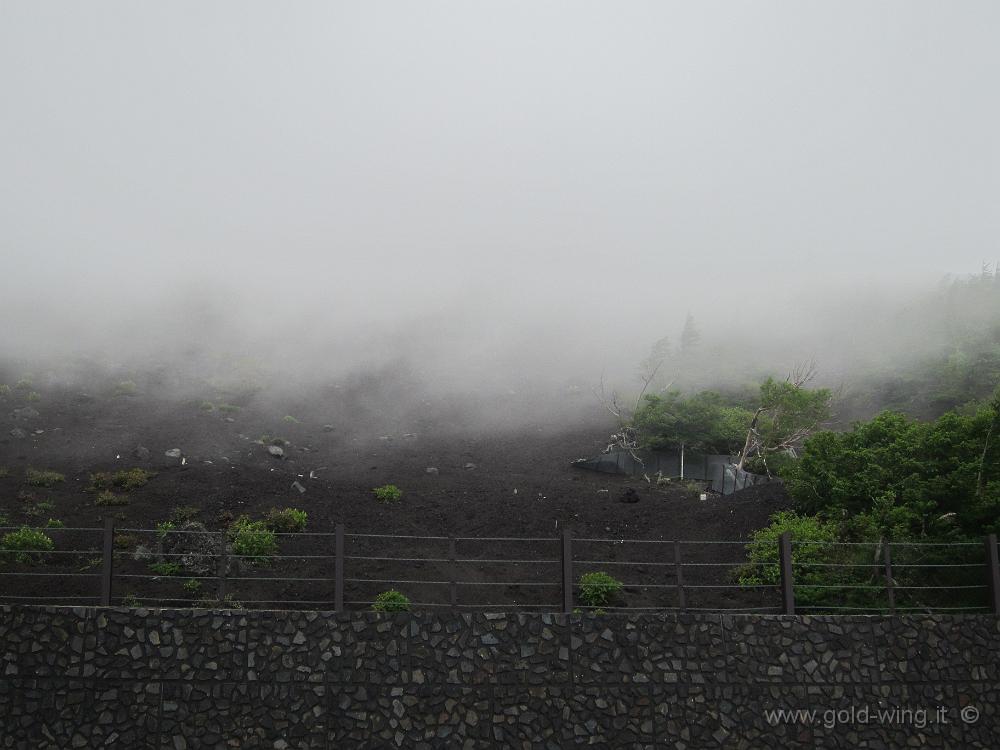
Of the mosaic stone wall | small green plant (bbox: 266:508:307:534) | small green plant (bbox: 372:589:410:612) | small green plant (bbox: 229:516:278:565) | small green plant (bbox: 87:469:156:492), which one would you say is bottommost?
the mosaic stone wall

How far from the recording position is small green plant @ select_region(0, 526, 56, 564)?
12812 mm

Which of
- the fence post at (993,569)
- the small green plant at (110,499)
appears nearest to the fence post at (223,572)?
the small green plant at (110,499)

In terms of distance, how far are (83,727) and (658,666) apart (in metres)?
6.41

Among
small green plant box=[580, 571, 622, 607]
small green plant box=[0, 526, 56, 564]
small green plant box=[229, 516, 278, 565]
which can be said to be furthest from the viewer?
small green plant box=[229, 516, 278, 565]

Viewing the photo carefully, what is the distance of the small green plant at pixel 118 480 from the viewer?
1717 cm

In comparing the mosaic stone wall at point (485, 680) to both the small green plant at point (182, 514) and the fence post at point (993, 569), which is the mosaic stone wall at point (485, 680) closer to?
the fence post at point (993, 569)

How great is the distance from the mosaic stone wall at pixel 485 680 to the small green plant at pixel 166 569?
384cm

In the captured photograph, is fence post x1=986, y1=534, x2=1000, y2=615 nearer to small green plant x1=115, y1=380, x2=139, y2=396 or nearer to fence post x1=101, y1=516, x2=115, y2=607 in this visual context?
fence post x1=101, y1=516, x2=115, y2=607

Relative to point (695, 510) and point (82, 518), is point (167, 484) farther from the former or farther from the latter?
point (695, 510)

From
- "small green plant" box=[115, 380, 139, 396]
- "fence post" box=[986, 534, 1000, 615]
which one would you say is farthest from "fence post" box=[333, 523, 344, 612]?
"small green plant" box=[115, 380, 139, 396]

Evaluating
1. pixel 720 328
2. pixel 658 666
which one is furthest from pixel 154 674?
pixel 720 328

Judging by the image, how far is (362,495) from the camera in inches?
710

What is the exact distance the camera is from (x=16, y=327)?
34625mm

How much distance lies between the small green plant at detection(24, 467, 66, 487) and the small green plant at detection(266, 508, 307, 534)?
18.0 feet
